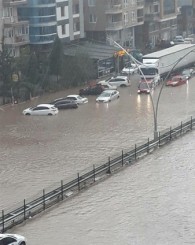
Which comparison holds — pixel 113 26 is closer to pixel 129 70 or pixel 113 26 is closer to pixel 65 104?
pixel 129 70

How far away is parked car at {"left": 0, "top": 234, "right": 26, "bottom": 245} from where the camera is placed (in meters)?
15.6

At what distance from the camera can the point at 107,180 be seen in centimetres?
2183

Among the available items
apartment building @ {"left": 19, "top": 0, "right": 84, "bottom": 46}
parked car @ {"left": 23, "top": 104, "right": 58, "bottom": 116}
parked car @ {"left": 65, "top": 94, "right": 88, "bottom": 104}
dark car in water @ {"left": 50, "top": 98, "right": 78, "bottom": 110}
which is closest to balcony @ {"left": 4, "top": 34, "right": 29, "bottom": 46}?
apartment building @ {"left": 19, "top": 0, "right": 84, "bottom": 46}

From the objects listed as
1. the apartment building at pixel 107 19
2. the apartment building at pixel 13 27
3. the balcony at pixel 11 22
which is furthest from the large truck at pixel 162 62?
the balcony at pixel 11 22

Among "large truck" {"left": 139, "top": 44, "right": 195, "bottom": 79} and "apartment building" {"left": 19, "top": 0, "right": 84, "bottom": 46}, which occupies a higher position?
Answer: "apartment building" {"left": 19, "top": 0, "right": 84, "bottom": 46}

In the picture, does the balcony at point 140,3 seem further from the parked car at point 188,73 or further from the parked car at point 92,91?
the parked car at point 92,91

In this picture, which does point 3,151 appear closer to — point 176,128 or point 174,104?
point 176,128

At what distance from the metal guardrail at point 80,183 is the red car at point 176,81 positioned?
12720 mm

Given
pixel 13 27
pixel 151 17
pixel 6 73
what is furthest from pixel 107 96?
pixel 151 17

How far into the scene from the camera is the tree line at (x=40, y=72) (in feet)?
121

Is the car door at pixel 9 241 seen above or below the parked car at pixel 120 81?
above

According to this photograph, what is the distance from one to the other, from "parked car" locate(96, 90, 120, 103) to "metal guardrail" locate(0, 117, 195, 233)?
27.6 ft

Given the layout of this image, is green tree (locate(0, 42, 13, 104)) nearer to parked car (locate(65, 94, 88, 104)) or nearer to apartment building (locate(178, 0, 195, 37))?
parked car (locate(65, 94, 88, 104))

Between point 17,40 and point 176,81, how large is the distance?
9.26 meters
